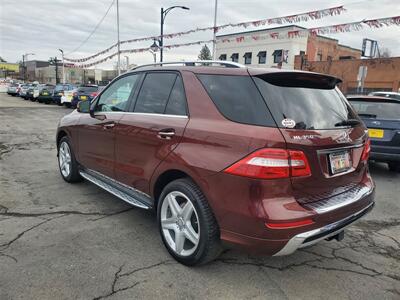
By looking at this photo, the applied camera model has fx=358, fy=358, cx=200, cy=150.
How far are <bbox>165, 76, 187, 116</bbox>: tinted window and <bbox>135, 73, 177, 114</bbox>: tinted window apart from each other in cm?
7

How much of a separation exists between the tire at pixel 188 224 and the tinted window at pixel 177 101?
2.13 feet

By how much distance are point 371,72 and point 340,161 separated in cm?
3181

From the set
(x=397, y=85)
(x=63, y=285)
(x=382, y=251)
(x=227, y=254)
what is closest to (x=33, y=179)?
(x=63, y=285)

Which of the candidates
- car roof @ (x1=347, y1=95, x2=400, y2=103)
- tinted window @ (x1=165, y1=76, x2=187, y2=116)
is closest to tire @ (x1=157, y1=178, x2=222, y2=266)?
tinted window @ (x1=165, y1=76, x2=187, y2=116)

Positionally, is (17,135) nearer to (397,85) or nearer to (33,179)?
(33,179)

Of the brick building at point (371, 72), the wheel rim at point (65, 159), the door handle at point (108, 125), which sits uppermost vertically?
the brick building at point (371, 72)

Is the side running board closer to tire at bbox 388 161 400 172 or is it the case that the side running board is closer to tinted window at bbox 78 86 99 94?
tire at bbox 388 161 400 172

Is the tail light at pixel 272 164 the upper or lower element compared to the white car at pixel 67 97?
upper

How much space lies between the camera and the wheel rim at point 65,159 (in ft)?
18.2

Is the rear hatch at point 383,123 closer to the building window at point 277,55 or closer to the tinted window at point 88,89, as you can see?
the tinted window at point 88,89

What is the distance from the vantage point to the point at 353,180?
3.18m

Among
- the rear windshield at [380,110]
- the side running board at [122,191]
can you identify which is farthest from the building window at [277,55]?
the side running board at [122,191]

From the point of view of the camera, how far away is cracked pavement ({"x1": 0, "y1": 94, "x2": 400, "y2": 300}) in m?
2.86

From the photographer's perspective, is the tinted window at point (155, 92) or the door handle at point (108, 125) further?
the door handle at point (108, 125)
